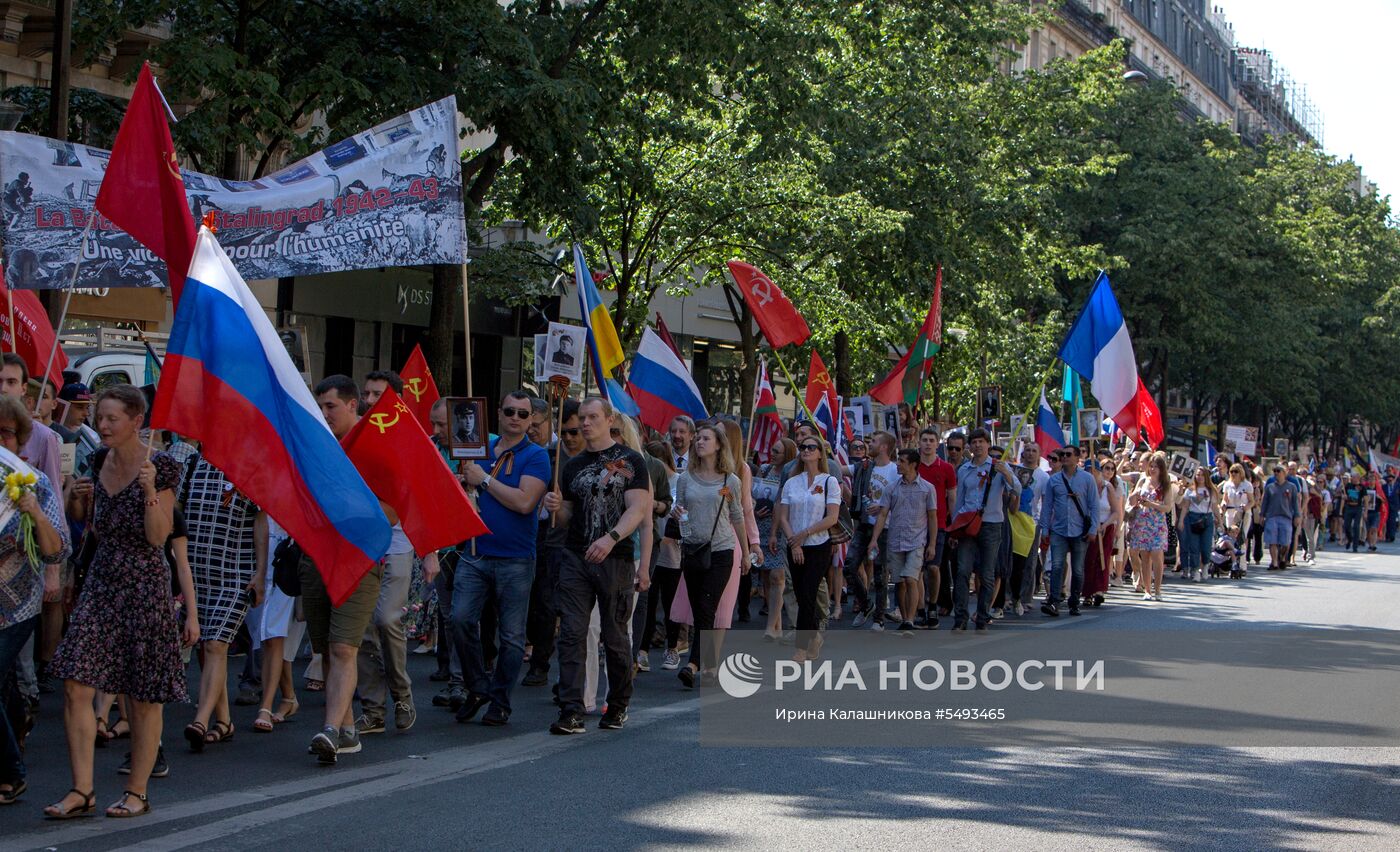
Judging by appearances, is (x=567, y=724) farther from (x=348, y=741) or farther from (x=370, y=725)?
(x=348, y=741)

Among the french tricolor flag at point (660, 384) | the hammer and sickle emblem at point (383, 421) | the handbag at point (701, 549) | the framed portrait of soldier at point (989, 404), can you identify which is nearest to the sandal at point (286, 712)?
the hammer and sickle emblem at point (383, 421)

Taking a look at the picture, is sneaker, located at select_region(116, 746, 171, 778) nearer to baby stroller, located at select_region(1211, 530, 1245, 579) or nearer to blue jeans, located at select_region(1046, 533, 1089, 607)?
blue jeans, located at select_region(1046, 533, 1089, 607)

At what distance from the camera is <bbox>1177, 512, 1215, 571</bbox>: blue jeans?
2319cm

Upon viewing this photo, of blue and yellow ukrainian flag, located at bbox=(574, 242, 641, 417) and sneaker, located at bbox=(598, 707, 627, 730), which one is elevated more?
blue and yellow ukrainian flag, located at bbox=(574, 242, 641, 417)

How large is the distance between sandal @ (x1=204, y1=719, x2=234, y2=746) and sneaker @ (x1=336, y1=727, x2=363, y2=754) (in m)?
0.68

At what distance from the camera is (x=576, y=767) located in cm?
766

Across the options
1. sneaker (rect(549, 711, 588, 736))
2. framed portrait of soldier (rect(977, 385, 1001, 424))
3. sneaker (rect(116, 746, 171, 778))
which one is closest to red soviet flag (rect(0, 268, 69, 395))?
sneaker (rect(116, 746, 171, 778))

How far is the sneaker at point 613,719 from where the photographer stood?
8.77m

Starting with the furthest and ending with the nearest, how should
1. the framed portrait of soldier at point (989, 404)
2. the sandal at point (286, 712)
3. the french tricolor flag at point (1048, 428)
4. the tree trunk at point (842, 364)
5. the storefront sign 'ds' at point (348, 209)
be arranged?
1. the tree trunk at point (842, 364)
2. the framed portrait of soldier at point (989, 404)
3. the french tricolor flag at point (1048, 428)
4. the storefront sign 'ds' at point (348, 209)
5. the sandal at point (286, 712)

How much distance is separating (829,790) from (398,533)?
2676 millimetres

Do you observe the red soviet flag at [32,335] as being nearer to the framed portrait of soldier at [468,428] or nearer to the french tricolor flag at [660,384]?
the framed portrait of soldier at [468,428]

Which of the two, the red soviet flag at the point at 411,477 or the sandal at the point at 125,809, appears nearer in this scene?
the sandal at the point at 125,809

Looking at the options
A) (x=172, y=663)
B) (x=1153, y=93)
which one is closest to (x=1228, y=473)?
(x=1153, y=93)

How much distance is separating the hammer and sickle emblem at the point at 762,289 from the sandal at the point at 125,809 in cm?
1000
